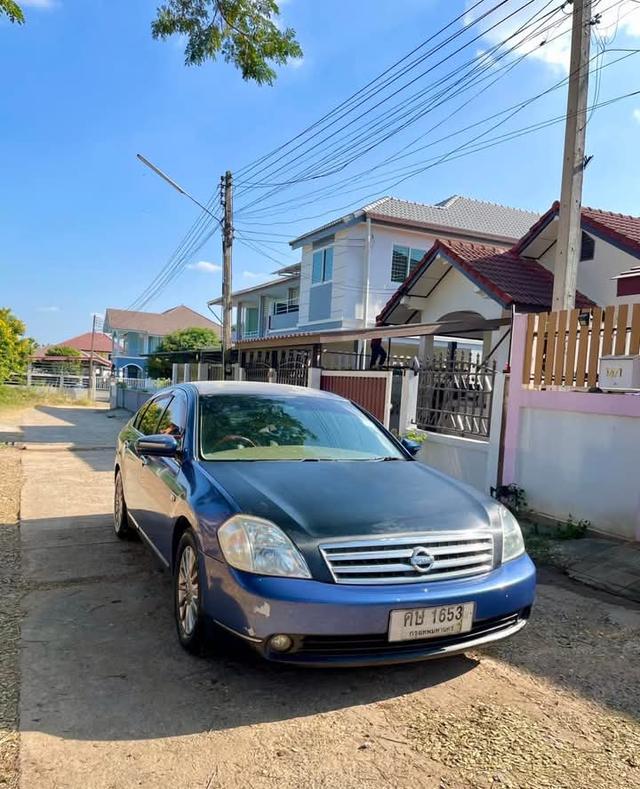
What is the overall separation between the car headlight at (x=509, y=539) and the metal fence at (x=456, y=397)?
404 cm

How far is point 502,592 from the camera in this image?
301 centimetres

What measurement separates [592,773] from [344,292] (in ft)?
59.5

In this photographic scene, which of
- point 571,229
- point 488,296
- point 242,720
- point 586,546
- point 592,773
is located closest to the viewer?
point 592,773

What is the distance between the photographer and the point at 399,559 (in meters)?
2.85

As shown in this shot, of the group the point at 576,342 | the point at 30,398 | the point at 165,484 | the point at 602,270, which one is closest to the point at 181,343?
the point at 30,398

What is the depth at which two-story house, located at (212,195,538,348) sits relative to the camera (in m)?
19.4

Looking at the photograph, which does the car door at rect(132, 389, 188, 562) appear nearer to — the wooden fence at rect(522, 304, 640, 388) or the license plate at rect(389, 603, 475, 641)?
the license plate at rect(389, 603, 475, 641)

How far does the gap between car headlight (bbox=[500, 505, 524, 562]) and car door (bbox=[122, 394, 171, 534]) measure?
2591 millimetres

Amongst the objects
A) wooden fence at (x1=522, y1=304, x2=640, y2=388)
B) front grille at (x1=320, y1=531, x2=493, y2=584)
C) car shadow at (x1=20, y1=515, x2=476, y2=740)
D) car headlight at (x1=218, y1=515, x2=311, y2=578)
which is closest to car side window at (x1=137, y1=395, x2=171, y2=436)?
car shadow at (x1=20, y1=515, x2=476, y2=740)

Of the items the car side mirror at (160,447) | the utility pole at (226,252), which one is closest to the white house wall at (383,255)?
the utility pole at (226,252)

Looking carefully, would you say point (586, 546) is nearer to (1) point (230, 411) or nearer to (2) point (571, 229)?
(1) point (230, 411)

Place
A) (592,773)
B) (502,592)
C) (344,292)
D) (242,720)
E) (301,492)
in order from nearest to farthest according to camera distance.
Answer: (592,773) → (242,720) → (502,592) → (301,492) → (344,292)

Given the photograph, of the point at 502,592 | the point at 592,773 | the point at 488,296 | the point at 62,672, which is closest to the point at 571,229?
the point at 488,296

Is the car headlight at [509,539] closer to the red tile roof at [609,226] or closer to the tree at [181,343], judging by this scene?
the red tile roof at [609,226]
